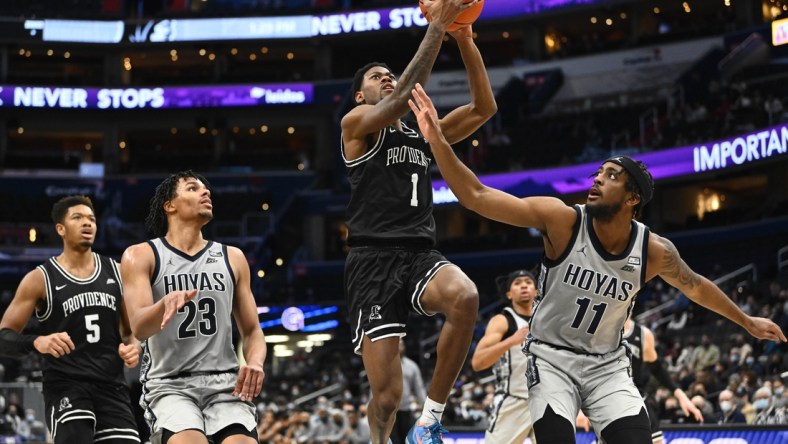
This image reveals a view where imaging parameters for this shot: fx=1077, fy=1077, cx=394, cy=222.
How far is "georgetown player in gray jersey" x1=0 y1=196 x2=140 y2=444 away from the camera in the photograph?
26.3 feet

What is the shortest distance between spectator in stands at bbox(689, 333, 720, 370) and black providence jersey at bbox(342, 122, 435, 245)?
15.3 metres

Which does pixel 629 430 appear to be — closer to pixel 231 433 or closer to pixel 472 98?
pixel 231 433

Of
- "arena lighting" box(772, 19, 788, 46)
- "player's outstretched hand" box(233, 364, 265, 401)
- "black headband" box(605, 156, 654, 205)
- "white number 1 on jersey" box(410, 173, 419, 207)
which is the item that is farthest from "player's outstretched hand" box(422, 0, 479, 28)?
"arena lighting" box(772, 19, 788, 46)

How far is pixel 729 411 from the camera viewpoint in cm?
1596

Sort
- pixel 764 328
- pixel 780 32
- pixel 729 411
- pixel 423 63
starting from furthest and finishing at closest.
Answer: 1. pixel 780 32
2. pixel 729 411
3. pixel 764 328
4. pixel 423 63

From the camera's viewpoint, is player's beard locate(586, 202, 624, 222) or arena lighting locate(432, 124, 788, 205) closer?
player's beard locate(586, 202, 624, 222)

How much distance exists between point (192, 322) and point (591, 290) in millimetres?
2568

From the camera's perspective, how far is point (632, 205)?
6988 millimetres

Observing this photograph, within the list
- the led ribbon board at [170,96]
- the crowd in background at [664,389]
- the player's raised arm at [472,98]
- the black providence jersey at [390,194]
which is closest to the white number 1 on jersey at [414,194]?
the black providence jersey at [390,194]

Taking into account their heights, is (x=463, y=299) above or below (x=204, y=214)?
below

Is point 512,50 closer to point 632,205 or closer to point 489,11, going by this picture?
point 489,11

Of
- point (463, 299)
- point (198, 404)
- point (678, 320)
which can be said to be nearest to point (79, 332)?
point (198, 404)

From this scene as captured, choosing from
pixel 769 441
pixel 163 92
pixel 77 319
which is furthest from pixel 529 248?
pixel 77 319

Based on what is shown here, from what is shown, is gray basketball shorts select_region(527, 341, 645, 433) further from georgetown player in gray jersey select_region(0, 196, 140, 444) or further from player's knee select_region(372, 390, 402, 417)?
georgetown player in gray jersey select_region(0, 196, 140, 444)
